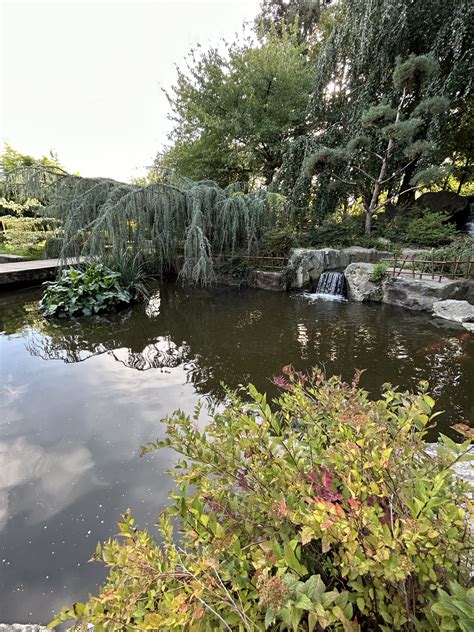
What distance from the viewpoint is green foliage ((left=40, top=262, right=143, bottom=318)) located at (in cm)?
543

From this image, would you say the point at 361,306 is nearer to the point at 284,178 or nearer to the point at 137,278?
the point at 137,278

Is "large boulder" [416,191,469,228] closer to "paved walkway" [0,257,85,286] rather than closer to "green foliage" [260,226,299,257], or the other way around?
"green foliage" [260,226,299,257]

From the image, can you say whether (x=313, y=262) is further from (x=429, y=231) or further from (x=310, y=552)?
(x=310, y=552)

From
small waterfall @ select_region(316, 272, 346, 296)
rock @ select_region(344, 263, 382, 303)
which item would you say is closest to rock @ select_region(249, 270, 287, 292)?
small waterfall @ select_region(316, 272, 346, 296)

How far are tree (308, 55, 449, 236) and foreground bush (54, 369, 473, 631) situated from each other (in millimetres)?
9400

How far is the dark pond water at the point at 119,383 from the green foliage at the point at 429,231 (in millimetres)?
4148

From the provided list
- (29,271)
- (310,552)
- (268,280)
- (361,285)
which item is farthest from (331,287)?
(29,271)

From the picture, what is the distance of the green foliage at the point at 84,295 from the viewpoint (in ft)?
17.8

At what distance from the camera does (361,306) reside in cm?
655

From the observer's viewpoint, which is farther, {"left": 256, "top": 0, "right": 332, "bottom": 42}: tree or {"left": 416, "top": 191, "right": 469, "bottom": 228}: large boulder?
{"left": 256, "top": 0, "right": 332, "bottom": 42}: tree

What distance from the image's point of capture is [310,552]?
0.79m

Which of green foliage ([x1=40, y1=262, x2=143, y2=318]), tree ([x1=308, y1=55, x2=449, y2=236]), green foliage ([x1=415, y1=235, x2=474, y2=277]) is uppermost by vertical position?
tree ([x1=308, y1=55, x2=449, y2=236])

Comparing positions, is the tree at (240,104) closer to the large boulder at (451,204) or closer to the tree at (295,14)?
the tree at (295,14)

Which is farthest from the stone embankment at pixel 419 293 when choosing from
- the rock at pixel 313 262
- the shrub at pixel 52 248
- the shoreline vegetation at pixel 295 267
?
the shrub at pixel 52 248
